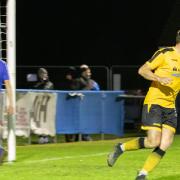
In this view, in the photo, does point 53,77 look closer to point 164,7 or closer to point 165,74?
point 164,7

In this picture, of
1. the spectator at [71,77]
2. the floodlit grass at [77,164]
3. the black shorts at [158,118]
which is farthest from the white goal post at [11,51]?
the spectator at [71,77]

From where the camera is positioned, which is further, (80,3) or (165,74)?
(80,3)

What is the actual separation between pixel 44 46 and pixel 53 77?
8.37 m

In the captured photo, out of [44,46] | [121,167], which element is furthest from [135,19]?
[121,167]

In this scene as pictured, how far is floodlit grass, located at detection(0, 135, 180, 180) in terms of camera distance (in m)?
11.2

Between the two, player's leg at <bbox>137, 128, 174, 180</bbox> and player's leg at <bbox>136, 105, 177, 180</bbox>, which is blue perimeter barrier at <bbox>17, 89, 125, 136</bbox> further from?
player's leg at <bbox>137, 128, 174, 180</bbox>

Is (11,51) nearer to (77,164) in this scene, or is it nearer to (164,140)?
(77,164)

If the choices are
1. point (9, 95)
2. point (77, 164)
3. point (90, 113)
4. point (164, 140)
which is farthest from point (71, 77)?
point (164, 140)

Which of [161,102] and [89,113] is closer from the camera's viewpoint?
[161,102]

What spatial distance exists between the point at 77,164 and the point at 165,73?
11.5ft

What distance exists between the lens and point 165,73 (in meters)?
10.3

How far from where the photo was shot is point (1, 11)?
1522 centimetres

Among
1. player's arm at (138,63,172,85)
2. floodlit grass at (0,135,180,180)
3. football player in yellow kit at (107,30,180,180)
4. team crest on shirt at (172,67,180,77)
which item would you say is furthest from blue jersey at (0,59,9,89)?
team crest on shirt at (172,67,180,77)

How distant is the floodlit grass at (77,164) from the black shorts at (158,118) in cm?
97
